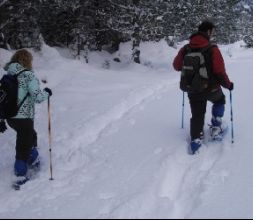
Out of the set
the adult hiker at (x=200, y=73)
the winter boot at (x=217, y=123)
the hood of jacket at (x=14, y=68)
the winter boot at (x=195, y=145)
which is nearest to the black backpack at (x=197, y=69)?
the adult hiker at (x=200, y=73)

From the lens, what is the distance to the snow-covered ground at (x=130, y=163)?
19.1 feet

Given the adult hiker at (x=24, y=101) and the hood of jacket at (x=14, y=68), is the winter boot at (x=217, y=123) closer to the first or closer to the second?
the adult hiker at (x=24, y=101)

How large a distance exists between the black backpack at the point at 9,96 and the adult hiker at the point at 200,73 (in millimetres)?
2701

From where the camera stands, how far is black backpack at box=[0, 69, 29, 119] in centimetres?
668

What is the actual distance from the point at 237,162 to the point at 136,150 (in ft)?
5.88

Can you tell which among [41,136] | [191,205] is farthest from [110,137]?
[191,205]

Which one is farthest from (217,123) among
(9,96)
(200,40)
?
(9,96)

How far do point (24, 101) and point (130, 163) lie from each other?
6.44ft

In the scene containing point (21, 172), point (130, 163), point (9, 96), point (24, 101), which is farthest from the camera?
point (130, 163)

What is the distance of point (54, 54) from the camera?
16500mm

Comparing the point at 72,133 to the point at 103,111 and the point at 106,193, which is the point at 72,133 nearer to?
the point at 103,111

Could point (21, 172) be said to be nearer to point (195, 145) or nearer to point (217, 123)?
point (195, 145)

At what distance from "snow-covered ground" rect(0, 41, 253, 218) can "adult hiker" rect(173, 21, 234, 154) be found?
1.74 ft

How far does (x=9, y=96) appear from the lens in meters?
6.71
